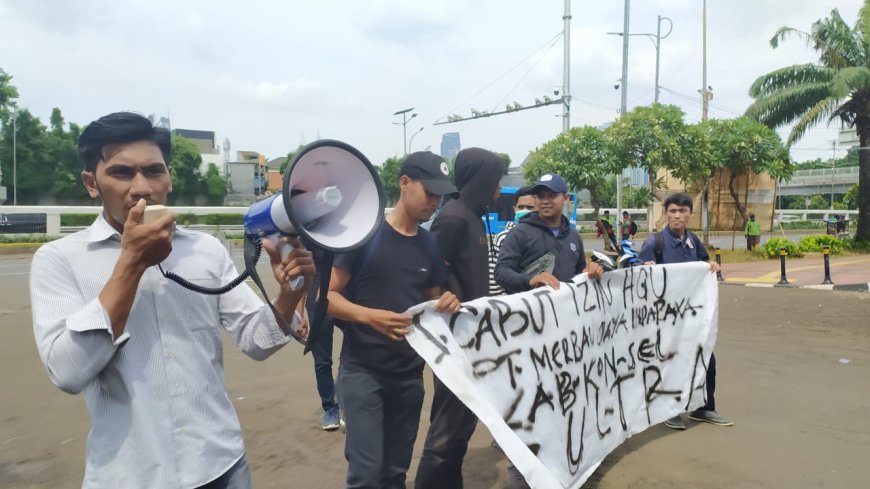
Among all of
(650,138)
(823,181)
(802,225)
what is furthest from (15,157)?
(823,181)

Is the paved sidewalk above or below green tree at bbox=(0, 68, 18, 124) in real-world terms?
below

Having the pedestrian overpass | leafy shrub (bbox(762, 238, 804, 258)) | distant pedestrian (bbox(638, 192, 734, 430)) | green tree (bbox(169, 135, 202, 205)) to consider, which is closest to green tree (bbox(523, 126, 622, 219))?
leafy shrub (bbox(762, 238, 804, 258))

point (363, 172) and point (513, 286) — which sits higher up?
point (363, 172)

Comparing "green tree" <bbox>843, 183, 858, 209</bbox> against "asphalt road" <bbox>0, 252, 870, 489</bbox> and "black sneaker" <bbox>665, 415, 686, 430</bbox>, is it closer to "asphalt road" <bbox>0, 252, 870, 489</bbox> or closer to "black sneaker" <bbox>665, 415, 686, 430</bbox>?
"asphalt road" <bbox>0, 252, 870, 489</bbox>

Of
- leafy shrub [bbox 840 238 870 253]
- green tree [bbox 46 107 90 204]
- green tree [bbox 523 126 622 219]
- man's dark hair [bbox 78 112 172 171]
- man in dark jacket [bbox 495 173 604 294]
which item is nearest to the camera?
man's dark hair [bbox 78 112 172 171]

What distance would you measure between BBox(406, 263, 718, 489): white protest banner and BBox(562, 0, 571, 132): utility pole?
18.9m

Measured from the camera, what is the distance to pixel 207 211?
3033 cm

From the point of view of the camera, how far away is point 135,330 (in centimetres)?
153

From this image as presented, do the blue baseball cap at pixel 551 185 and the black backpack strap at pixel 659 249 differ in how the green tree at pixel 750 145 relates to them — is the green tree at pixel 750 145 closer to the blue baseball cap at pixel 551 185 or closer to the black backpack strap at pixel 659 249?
the black backpack strap at pixel 659 249

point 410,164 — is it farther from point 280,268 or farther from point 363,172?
point 280,268

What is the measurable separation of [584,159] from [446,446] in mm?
20585

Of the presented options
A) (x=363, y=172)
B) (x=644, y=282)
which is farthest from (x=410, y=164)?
(x=644, y=282)

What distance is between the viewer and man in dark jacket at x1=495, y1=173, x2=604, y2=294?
11.4ft

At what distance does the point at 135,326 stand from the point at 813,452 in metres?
3.85
